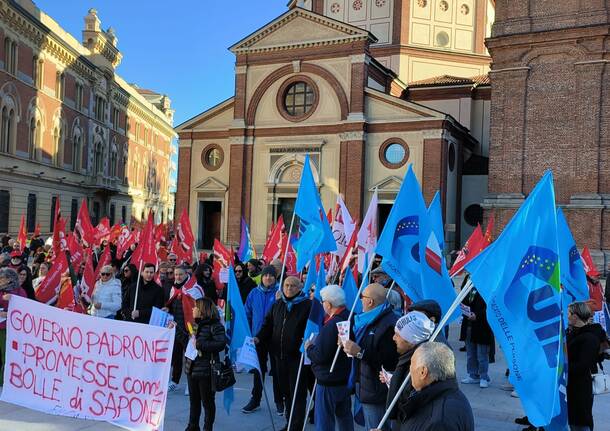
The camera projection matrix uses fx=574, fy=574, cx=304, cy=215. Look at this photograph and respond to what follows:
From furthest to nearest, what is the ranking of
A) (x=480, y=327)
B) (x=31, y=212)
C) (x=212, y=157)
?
(x=31, y=212), (x=212, y=157), (x=480, y=327)

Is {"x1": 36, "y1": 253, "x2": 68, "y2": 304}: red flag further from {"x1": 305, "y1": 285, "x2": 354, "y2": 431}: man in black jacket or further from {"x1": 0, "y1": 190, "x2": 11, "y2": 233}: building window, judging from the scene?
{"x1": 0, "y1": 190, "x2": 11, "y2": 233}: building window

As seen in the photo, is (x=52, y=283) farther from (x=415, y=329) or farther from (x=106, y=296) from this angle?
(x=415, y=329)

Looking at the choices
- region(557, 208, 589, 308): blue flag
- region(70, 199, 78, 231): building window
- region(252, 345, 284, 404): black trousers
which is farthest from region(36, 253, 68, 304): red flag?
region(70, 199, 78, 231): building window

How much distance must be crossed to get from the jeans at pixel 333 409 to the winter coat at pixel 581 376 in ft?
6.92

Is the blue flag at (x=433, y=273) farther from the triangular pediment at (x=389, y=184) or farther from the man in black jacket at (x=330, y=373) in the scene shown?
the triangular pediment at (x=389, y=184)

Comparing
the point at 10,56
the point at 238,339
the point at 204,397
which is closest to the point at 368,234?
the point at 238,339

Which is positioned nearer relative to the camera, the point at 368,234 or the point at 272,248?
the point at 368,234

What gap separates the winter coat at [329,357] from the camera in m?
5.55

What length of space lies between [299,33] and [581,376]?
2830 centimetres

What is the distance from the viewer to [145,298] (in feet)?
27.5

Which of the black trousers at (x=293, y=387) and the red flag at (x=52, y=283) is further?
the red flag at (x=52, y=283)

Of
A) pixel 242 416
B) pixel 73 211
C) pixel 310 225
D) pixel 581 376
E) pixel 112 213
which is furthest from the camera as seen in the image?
pixel 112 213

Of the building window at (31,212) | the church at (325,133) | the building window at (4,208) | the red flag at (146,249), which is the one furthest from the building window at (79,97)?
the red flag at (146,249)

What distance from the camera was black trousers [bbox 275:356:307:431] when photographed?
6.25 metres
